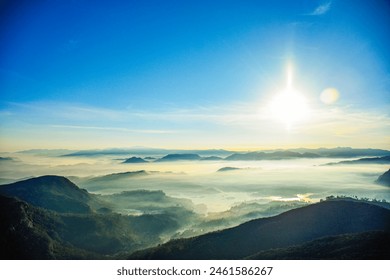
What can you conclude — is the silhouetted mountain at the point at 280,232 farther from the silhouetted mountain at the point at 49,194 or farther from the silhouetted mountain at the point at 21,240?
the silhouetted mountain at the point at 49,194

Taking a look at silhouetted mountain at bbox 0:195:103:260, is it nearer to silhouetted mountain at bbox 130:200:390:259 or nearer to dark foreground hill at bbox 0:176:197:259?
dark foreground hill at bbox 0:176:197:259

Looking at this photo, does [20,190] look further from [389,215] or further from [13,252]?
[389,215]

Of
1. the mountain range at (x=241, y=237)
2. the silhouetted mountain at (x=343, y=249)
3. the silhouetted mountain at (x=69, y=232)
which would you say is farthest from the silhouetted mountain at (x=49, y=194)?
the silhouetted mountain at (x=343, y=249)

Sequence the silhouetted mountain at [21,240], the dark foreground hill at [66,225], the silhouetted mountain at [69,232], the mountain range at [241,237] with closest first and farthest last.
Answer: the mountain range at [241,237]
the silhouetted mountain at [21,240]
the silhouetted mountain at [69,232]
the dark foreground hill at [66,225]

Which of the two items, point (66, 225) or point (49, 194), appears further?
point (49, 194)

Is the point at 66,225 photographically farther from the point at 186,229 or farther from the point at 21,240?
the point at 186,229

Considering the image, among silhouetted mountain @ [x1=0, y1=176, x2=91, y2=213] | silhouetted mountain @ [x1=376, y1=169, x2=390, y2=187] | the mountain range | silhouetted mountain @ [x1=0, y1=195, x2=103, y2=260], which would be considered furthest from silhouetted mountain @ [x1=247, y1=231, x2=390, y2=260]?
silhouetted mountain @ [x1=376, y1=169, x2=390, y2=187]

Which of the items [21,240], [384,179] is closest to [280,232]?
[21,240]
